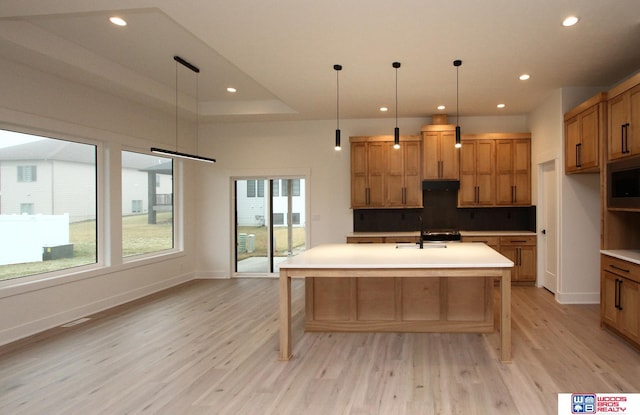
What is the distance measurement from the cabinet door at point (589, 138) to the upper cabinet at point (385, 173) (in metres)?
2.34

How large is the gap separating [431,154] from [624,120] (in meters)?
2.80

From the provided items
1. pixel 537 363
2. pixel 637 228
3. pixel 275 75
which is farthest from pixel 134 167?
pixel 637 228

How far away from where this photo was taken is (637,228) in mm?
3947

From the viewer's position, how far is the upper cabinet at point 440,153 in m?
6.17

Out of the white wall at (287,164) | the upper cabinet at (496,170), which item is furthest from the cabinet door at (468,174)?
the white wall at (287,164)

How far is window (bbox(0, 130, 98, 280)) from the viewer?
397cm

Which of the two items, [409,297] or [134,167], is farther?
[134,167]

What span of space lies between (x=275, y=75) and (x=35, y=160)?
9.48 feet

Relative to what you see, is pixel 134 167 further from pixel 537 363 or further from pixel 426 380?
pixel 537 363

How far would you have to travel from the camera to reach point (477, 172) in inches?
245

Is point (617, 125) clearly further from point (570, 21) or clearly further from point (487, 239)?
point (487, 239)

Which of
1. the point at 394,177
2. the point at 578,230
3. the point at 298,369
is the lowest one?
the point at 298,369

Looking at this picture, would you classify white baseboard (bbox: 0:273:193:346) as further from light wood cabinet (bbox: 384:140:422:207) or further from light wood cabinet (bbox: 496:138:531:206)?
light wood cabinet (bbox: 496:138:531:206)

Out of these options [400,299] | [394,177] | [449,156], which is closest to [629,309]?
[400,299]
